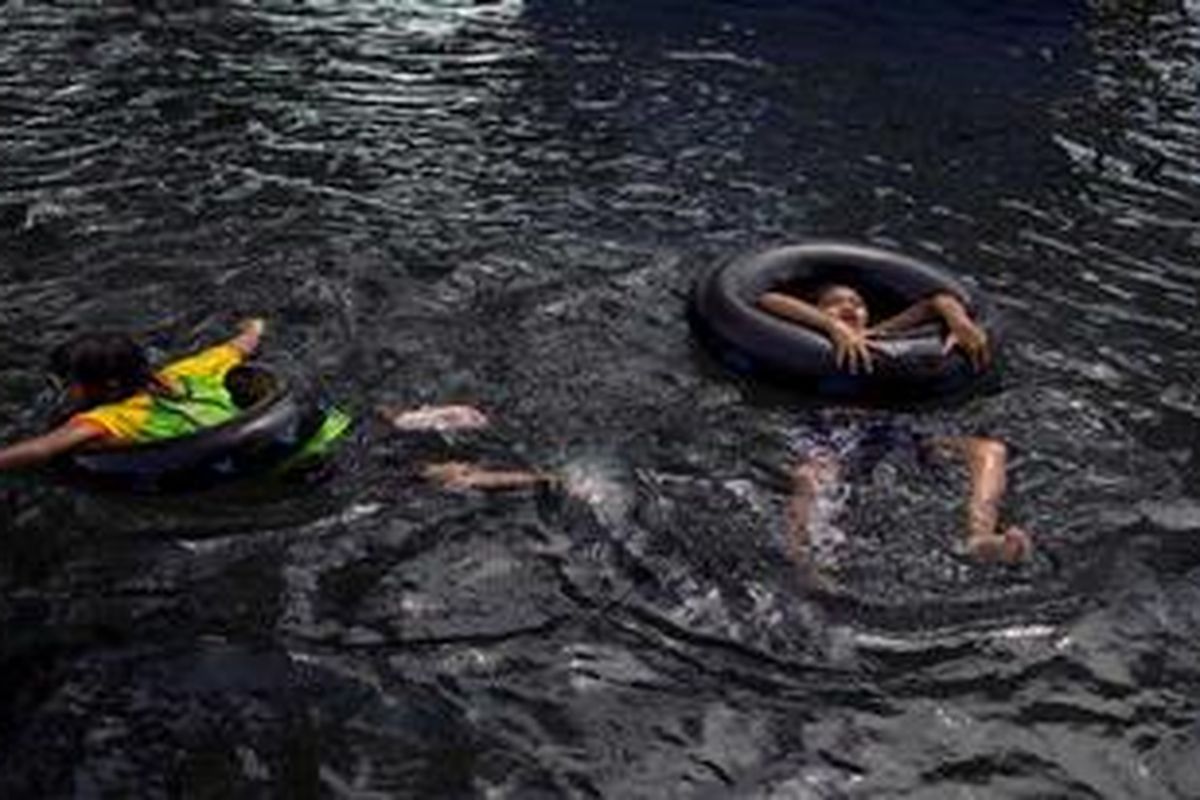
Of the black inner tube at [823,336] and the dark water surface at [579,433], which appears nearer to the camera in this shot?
the dark water surface at [579,433]

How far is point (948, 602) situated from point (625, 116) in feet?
27.2

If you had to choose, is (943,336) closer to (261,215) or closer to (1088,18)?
(261,215)

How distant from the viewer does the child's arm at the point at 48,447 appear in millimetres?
7812

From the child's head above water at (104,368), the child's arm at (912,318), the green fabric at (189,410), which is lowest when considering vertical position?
the child's arm at (912,318)

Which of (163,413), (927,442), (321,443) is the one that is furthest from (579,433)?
(163,413)

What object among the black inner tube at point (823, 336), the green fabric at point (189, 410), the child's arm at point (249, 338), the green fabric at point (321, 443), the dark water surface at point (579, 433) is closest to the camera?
the dark water surface at point (579, 433)

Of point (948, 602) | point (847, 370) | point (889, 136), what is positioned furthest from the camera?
point (889, 136)

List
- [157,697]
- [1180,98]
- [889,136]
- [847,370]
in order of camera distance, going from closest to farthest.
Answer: [157,697] → [847,370] → [889,136] → [1180,98]

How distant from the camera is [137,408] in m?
8.09

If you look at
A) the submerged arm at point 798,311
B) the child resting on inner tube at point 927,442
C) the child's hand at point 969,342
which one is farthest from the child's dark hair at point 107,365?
the child's hand at point 969,342

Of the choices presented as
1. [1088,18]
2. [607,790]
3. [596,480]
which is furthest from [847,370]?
[1088,18]

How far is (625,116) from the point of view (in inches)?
588

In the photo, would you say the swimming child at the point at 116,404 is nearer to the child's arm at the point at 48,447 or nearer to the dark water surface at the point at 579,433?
the child's arm at the point at 48,447

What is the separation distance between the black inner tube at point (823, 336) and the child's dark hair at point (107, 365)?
3558mm
